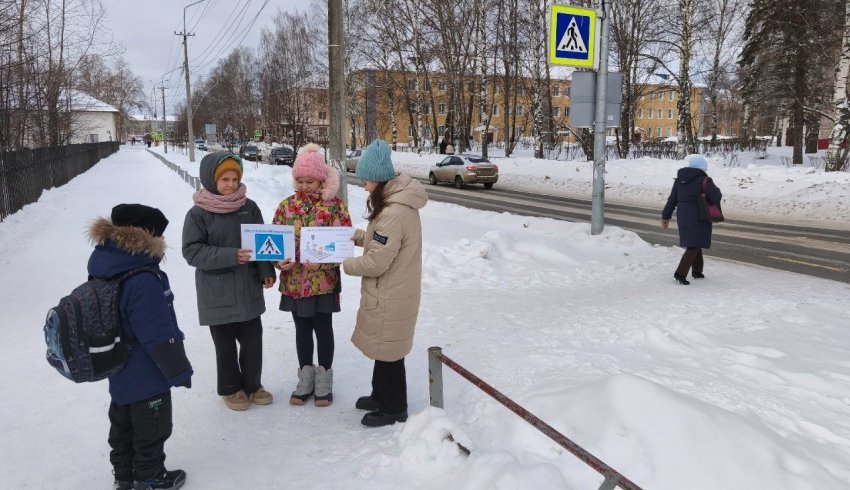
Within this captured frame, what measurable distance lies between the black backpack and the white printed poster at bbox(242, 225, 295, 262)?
93 cm

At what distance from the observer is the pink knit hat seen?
3627 millimetres

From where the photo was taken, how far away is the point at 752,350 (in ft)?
15.5

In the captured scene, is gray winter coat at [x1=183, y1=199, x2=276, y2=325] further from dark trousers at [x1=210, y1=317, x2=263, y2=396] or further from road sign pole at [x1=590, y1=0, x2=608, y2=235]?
road sign pole at [x1=590, y1=0, x2=608, y2=235]

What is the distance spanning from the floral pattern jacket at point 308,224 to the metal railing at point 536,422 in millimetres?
921

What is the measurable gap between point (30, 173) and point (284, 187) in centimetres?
695

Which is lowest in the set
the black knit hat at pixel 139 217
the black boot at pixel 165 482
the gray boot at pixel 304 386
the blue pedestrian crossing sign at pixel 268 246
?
the black boot at pixel 165 482

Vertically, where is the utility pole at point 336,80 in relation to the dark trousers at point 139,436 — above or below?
above

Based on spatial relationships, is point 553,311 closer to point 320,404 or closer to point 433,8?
point 320,404

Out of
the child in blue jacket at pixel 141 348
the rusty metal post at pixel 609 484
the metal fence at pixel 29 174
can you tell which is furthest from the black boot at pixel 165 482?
the metal fence at pixel 29 174

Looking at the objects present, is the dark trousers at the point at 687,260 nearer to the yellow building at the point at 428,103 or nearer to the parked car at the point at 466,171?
the parked car at the point at 466,171

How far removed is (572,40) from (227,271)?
25.9 ft

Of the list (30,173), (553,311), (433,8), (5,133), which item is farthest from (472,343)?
(433,8)

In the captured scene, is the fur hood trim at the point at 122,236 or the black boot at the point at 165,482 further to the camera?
the black boot at the point at 165,482

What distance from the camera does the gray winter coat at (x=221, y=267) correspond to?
11.4ft
